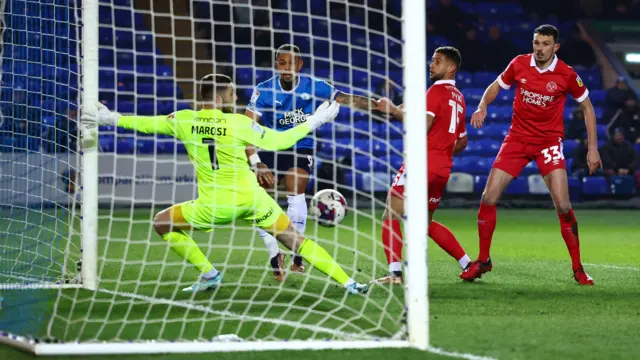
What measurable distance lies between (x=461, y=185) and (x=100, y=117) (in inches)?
486

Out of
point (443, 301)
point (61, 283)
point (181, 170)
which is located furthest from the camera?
point (181, 170)

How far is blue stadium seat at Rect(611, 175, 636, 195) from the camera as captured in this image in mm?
17828

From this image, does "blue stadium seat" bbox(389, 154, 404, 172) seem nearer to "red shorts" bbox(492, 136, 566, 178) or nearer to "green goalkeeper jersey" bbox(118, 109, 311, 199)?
"red shorts" bbox(492, 136, 566, 178)

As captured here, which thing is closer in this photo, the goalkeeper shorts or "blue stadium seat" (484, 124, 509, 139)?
the goalkeeper shorts

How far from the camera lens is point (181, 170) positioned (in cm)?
1584

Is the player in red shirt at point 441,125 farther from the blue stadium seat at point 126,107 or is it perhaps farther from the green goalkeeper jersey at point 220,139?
the blue stadium seat at point 126,107

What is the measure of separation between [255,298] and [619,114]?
1339 cm

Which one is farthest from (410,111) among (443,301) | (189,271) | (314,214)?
(189,271)

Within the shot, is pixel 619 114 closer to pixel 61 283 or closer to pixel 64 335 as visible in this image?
pixel 61 283

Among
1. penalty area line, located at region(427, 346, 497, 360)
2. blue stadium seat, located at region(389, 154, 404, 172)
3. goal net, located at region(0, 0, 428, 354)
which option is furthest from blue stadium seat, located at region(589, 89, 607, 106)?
penalty area line, located at region(427, 346, 497, 360)

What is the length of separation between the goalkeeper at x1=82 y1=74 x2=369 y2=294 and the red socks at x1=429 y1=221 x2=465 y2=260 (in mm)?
1333

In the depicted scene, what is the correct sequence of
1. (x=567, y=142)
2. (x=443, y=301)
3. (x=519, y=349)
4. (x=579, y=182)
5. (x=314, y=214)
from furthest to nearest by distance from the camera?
(x=567, y=142), (x=579, y=182), (x=314, y=214), (x=443, y=301), (x=519, y=349)

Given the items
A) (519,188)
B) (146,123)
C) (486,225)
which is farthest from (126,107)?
(146,123)

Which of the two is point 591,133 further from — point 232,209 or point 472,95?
point 472,95
